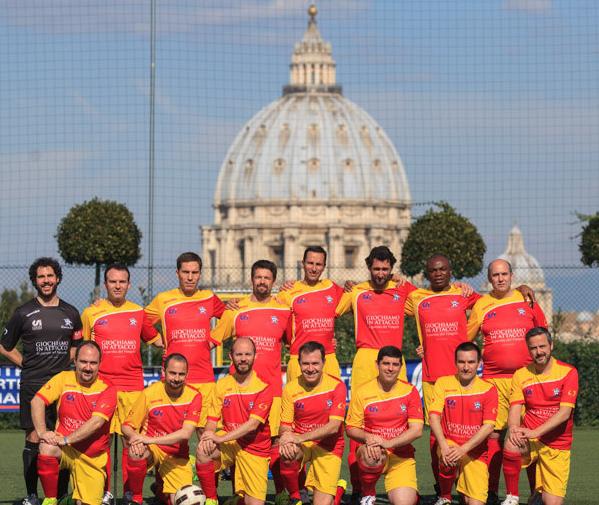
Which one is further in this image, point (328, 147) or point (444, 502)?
point (328, 147)

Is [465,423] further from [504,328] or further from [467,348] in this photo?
[504,328]

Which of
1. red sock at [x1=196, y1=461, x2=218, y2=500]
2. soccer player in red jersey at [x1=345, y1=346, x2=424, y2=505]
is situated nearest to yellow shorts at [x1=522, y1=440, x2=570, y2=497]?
soccer player in red jersey at [x1=345, y1=346, x2=424, y2=505]

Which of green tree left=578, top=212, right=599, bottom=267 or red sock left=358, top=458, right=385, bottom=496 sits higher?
green tree left=578, top=212, right=599, bottom=267

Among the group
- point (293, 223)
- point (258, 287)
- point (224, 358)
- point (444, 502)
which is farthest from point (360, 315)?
point (293, 223)

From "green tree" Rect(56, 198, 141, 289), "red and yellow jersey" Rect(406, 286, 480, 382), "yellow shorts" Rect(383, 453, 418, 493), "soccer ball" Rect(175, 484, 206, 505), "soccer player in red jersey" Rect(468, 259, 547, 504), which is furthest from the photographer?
"green tree" Rect(56, 198, 141, 289)

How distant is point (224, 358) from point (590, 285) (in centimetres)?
548

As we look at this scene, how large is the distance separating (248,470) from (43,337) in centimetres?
191

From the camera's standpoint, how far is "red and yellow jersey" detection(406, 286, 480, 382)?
11.8 m

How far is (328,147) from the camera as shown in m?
149

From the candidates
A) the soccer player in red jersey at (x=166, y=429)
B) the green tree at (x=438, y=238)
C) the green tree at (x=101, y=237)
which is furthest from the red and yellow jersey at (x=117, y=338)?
the green tree at (x=438, y=238)

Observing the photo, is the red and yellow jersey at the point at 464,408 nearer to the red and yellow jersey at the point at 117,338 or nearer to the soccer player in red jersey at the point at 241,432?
the soccer player in red jersey at the point at 241,432

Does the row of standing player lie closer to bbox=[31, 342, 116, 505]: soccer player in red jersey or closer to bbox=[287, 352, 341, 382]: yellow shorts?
bbox=[287, 352, 341, 382]: yellow shorts

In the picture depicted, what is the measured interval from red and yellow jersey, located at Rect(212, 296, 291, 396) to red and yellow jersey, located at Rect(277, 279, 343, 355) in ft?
0.56

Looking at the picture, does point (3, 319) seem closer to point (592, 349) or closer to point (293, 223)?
point (592, 349)
